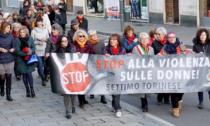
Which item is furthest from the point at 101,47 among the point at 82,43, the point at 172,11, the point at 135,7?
the point at 135,7

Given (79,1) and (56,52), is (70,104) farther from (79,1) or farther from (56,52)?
(79,1)

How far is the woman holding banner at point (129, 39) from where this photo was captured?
8344mm

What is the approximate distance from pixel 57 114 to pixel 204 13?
12922 mm

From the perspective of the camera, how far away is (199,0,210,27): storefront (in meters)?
18.8

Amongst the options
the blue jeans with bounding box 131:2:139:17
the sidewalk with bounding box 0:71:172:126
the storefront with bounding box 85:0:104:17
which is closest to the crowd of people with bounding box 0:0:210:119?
the sidewalk with bounding box 0:71:172:126

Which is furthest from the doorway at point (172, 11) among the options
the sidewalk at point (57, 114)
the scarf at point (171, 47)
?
the scarf at point (171, 47)

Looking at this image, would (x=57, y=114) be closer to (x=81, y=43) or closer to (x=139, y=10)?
(x=81, y=43)

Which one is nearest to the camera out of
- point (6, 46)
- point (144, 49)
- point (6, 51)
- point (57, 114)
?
point (57, 114)

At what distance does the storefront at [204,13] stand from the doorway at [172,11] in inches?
A: 84.1

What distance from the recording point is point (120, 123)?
708cm

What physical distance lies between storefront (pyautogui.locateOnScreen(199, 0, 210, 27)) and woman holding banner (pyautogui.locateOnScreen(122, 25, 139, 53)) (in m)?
11.1

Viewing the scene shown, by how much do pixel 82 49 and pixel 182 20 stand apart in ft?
42.4

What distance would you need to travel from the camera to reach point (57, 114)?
25.5ft

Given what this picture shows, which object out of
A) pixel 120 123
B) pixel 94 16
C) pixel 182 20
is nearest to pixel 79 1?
pixel 94 16
